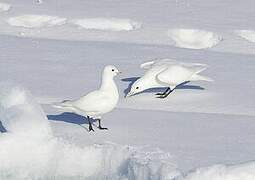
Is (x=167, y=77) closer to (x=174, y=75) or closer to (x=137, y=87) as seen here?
(x=174, y=75)

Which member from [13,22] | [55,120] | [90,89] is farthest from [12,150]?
[13,22]

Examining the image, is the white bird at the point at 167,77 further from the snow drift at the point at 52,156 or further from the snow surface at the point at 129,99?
the snow drift at the point at 52,156

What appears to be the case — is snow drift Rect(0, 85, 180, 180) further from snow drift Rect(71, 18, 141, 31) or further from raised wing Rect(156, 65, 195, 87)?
snow drift Rect(71, 18, 141, 31)

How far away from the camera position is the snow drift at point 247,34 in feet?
33.5

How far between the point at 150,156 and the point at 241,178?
0.77 meters

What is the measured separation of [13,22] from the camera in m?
10.7

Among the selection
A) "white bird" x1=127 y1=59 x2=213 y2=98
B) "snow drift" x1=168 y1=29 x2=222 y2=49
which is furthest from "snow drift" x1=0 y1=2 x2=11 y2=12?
"white bird" x1=127 y1=59 x2=213 y2=98

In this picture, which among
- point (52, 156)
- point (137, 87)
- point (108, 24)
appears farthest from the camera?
point (108, 24)

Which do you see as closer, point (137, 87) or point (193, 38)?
point (137, 87)

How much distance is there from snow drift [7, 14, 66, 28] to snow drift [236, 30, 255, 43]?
7.39 ft

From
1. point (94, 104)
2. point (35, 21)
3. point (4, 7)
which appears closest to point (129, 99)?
point (94, 104)

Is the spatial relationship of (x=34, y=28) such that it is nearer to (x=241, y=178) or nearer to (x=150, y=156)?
(x=150, y=156)

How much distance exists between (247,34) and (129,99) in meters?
3.49

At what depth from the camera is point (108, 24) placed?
34.8ft
